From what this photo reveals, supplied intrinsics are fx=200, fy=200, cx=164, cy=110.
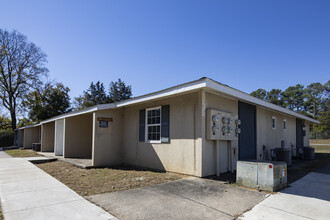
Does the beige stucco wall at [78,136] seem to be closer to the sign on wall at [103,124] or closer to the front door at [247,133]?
the sign on wall at [103,124]

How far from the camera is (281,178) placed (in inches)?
202

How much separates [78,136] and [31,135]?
13221 millimetres

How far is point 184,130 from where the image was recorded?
6652 mm

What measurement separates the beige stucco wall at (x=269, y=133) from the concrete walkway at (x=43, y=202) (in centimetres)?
781

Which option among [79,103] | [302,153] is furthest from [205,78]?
[79,103]

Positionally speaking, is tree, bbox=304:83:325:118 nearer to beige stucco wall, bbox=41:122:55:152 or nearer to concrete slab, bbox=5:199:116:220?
beige stucco wall, bbox=41:122:55:152

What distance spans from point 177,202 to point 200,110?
295cm

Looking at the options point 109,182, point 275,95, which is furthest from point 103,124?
point 275,95

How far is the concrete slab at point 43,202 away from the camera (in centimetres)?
338

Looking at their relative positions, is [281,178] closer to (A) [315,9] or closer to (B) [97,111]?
(B) [97,111]

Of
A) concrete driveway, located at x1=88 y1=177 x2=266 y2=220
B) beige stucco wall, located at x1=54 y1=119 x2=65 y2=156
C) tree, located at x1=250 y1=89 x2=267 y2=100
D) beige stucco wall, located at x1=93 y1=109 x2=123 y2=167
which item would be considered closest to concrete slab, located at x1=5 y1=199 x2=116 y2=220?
concrete driveway, located at x1=88 y1=177 x2=266 y2=220

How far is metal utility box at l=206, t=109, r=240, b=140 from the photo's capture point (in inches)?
245

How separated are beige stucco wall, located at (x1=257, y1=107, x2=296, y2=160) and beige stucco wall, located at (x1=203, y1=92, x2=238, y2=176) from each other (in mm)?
2395

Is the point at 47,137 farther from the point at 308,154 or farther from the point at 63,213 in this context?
the point at 308,154
